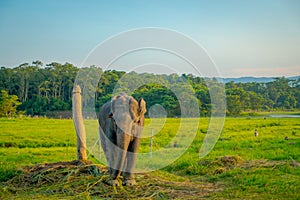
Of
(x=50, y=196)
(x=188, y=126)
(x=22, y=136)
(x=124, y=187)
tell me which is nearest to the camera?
(x=50, y=196)

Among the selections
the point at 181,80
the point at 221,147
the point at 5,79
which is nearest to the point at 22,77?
the point at 5,79

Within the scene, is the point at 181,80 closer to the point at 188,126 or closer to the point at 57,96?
the point at 188,126

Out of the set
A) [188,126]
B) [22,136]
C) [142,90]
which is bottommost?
[22,136]

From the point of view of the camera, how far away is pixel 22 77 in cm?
6003

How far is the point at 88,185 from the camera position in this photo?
744cm

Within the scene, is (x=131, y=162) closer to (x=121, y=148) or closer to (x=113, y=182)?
(x=113, y=182)

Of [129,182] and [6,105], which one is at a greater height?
[6,105]

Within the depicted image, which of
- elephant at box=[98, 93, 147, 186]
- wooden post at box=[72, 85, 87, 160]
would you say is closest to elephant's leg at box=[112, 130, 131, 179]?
elephant at box=[98, 93, 147, 186]

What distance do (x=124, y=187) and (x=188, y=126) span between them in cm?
579

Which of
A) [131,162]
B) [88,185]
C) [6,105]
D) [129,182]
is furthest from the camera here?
[6,105]

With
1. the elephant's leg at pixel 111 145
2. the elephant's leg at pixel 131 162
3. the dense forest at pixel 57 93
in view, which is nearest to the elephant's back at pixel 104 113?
the elephant's leg at pixel 111 145

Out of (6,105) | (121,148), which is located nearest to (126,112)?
(121,148)

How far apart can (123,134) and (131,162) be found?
3.21 feet

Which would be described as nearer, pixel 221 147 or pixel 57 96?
pixel 221 147
